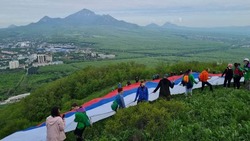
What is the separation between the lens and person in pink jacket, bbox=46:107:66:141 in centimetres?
865

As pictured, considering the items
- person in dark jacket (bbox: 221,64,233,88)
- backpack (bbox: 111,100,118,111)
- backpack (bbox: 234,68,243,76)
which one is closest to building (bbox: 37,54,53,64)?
person in dark jacket (bbox: 221,64,233,88)

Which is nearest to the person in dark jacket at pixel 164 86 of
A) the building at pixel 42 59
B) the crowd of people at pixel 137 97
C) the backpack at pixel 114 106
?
the crowd of people at pixel 137 97

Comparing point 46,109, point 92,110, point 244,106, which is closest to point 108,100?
point 92,110

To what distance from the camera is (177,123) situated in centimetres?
1150

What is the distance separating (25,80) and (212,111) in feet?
234

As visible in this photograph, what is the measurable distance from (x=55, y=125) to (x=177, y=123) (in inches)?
184

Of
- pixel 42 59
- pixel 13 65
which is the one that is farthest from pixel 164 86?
pixel 42 59

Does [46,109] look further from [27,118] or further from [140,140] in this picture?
[140,140]

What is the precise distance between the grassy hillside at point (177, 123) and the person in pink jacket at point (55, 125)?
2.39 meters

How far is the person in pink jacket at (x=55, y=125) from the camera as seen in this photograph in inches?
340

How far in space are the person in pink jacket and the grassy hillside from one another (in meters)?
2.39

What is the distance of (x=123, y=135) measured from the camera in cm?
1110

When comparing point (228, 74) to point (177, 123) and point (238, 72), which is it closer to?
point (238, 72)

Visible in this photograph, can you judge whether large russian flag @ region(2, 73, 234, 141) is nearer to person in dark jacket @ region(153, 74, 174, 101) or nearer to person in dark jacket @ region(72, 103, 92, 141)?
person in dark jacket @ region(153, 74, 174, 101)
